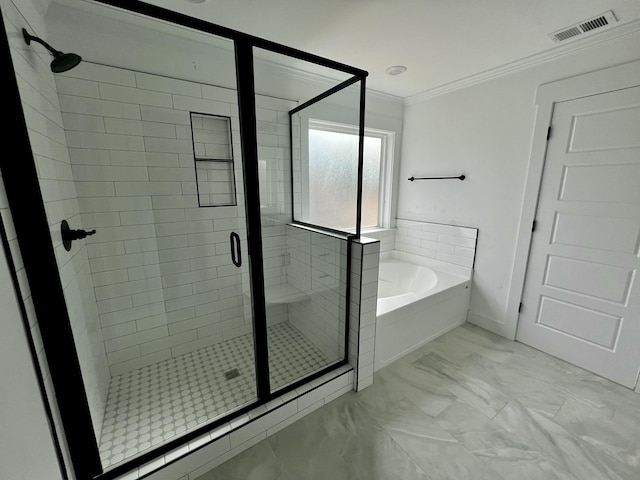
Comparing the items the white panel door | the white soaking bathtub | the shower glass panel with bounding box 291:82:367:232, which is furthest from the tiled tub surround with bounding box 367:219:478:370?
the shower glass panel with bounding box 291:82:367:232

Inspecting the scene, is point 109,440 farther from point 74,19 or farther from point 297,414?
point 74,19

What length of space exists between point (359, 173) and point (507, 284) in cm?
182

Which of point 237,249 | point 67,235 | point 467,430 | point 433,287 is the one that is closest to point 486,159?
point 433,287

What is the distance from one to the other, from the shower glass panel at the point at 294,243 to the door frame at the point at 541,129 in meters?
1.50

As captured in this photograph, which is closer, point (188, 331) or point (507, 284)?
point (188, 331)

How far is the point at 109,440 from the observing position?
53.1 inches

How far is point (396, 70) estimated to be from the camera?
222 centimetres

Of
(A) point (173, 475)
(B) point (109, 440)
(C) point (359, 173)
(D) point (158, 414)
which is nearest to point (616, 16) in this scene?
(C) point (359, 173)

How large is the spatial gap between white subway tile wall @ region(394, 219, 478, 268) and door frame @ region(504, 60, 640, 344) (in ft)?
1.33

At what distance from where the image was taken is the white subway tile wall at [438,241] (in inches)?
103

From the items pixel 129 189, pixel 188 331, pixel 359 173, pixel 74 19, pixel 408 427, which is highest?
pixel 74 19

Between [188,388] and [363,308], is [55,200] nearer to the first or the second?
[188,388]

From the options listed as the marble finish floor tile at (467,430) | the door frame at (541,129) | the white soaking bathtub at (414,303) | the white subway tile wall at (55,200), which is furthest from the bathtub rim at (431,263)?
the white subway tile wall at (55,200)

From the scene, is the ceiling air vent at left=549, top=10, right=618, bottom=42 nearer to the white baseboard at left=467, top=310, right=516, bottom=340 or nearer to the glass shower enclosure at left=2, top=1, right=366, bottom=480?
the glass shower enclosure at left=2, top=1, right=366, bottom=480
